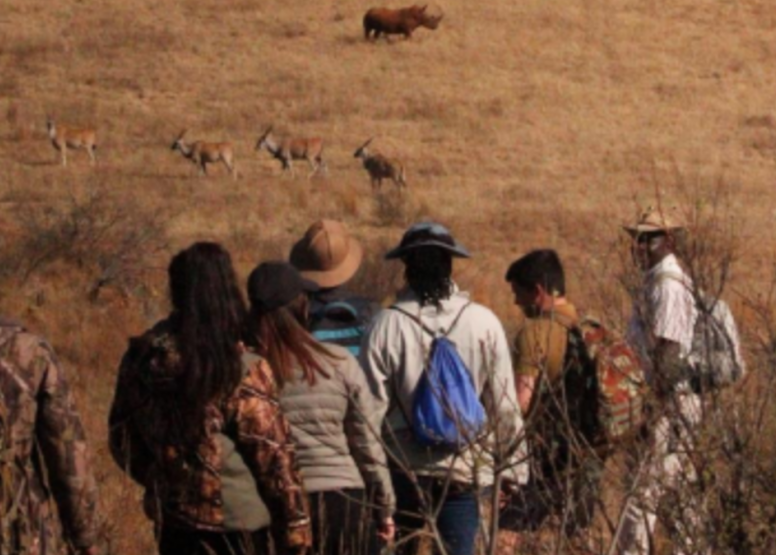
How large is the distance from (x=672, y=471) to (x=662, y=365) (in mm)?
295

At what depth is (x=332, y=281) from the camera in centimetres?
555

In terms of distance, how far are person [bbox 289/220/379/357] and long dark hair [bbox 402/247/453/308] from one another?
0.27 m

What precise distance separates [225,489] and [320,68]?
3050cm

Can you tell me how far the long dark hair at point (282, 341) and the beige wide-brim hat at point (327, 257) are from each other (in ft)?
2.76

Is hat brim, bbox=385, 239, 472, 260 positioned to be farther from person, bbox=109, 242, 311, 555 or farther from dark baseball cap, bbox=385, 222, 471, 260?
person, bbox=109, 242, 311, 555

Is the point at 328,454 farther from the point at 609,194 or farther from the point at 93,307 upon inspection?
the point at 609,194

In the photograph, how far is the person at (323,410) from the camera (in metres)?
4.66

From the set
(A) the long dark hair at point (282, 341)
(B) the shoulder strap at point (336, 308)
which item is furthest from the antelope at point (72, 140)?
(A) the long dark hair at point (282, 341)

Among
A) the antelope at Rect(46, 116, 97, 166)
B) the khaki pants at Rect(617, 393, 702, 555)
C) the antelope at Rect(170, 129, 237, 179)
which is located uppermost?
the antelope at Rect(46, 116, 97, 166)

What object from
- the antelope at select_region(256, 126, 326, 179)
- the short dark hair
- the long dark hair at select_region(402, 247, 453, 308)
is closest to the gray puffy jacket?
the long dark hair at select_region(402, 247, 453, 308)

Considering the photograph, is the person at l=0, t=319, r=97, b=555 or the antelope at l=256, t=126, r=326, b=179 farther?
the antelope at l=256, t=126, r=326, b=179

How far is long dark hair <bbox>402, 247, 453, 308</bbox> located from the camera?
518cm

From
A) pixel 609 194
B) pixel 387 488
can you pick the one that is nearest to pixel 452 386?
pixel 387 488

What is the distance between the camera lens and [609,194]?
85.0 feet
